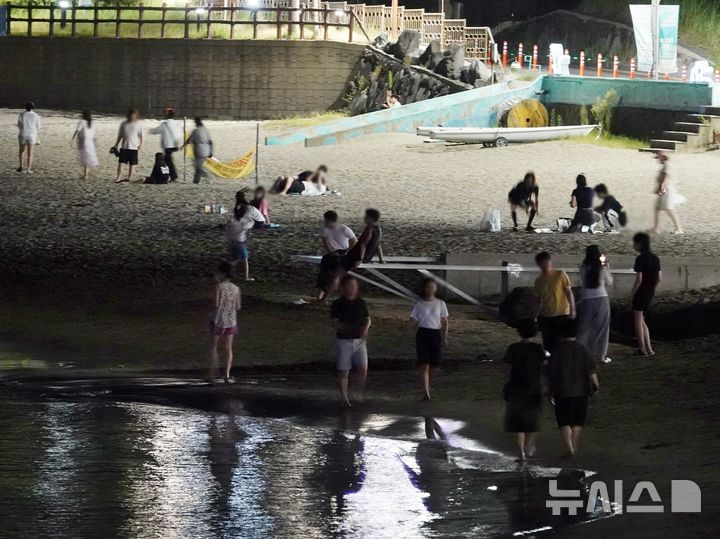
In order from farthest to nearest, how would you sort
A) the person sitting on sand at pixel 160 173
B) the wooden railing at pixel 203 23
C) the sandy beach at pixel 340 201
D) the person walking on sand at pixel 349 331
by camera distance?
the wooden railing at pixel 203 23, the person sitting on sand at pixel 160 173, the sandy beach at pixel 340 201, the person walking on sand at pixel 349 331

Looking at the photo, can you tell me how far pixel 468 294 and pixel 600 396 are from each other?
5418 millimetres

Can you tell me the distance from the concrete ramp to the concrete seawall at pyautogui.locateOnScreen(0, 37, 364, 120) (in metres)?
8.06

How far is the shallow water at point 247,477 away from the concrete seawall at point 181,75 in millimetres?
35025

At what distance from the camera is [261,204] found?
22.9m

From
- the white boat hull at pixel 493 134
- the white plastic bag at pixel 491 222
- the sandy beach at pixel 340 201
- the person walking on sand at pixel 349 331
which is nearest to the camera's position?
the person walking on sand at pixel 349 331

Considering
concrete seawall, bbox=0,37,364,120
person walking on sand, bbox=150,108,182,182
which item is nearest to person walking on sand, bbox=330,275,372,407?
person walking on sand, bbox=150,108,182,182

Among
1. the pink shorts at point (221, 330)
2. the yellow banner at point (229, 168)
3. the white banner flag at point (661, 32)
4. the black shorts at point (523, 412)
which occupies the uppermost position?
the white banner flag at point (661, 32)

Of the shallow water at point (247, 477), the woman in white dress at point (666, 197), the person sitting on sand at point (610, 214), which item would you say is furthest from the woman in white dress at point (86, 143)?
the shallow water at point (247, 477)

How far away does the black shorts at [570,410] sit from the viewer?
10.6 meters

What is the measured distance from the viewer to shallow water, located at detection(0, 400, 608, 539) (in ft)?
29.2

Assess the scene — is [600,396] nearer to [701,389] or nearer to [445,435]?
[701,389]

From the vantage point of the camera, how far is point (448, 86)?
4234 centimetres

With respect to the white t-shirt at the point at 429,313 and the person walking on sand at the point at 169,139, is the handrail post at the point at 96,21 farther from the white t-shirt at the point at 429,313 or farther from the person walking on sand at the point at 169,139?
the white t-shirt at the point at 429,313

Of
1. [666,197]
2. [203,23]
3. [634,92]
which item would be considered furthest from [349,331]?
[203,23]
